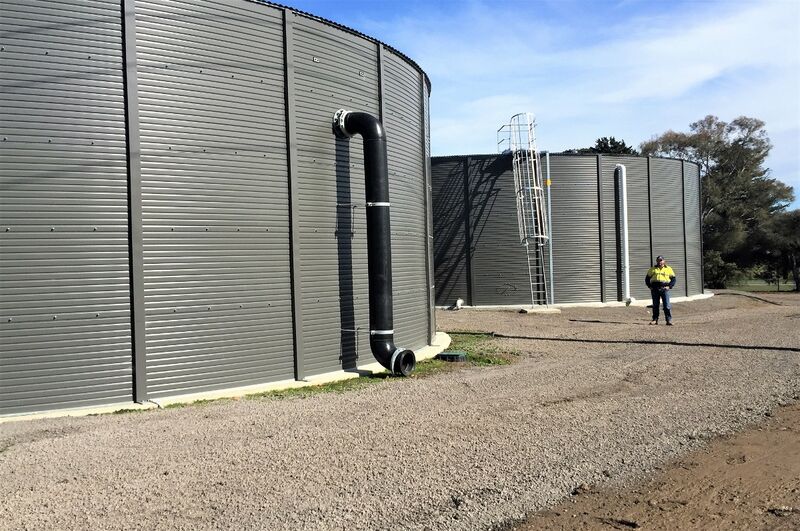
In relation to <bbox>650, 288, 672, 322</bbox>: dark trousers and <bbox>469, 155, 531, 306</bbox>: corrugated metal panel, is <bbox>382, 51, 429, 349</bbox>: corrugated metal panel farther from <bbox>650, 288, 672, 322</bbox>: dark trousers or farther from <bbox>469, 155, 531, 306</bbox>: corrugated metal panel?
<bbox>469, 155, 531, 306</bbox>: corrugated metal panel

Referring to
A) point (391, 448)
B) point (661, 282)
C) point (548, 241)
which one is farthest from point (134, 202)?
point (548, 241)

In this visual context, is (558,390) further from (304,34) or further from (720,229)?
(720,229)

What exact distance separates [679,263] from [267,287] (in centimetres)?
2339

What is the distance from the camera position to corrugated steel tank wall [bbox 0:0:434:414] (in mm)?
8961

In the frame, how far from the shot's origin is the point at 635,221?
89.9ft

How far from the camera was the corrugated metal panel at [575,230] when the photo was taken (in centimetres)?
2573

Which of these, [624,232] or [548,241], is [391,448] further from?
[624,232]

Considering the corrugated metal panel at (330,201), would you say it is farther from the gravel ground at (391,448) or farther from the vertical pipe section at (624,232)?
the vertical pipe section at (624,232)

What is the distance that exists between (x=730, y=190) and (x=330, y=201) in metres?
49.3

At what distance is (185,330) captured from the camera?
9820 mm

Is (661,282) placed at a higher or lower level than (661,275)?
lower

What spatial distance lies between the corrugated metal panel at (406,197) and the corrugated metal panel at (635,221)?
46.2ft

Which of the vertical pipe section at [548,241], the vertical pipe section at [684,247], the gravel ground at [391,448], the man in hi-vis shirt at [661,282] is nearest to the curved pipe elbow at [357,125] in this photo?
the gravel ground at [391,448]

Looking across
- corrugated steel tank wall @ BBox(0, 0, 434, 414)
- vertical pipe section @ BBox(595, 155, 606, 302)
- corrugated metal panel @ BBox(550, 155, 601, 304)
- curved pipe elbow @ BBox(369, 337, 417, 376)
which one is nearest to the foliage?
vertical pipe section @ BBox(595, 155, 606, 302)
